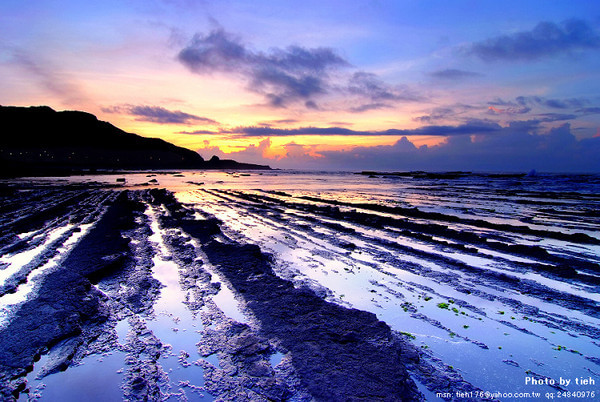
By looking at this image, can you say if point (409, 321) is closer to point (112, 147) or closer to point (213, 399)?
point (213, 399)

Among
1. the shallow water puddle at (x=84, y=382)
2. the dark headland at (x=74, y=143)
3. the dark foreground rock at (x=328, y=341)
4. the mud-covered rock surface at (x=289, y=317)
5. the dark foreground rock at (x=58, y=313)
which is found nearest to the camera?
the shallow water puddle at (x=84, y=382)

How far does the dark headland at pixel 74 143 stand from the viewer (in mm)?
123750

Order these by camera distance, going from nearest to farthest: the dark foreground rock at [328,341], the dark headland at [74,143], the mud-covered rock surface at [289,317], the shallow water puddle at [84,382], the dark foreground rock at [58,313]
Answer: the shallow water puddle at [84,382] < the dark foreground rock at [328,341] < the mud-covered rock surface at [289,317] < the dark foreground rock at [58,313] < the dark headland at [74,143]

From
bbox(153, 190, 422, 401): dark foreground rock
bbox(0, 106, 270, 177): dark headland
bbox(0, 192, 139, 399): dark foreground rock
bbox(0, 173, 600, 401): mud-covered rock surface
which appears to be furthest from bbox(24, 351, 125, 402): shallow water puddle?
bbox(0, 106, 270, 177): dark headland

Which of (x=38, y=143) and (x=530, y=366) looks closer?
(x=530, y=366)

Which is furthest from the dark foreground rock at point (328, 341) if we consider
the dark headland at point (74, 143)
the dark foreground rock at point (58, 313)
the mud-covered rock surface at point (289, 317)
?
the dark headland at point (74, 143)

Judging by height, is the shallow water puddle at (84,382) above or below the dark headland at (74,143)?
below

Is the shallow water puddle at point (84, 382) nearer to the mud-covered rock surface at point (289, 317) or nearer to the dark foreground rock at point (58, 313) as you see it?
the mud-covered rock surface at point (289, 317)

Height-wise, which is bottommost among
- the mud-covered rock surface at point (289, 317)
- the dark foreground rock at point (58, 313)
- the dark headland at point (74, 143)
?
the mud-covered rock surface at point (289, 317)

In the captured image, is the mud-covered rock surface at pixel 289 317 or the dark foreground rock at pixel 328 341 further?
the mud-covered rock surface at pixel 289 317

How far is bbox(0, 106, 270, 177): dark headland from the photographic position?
123750 mm

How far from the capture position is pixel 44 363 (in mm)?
3121

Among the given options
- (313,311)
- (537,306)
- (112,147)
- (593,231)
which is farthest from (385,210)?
(112,147)

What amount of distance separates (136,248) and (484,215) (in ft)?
42.4
